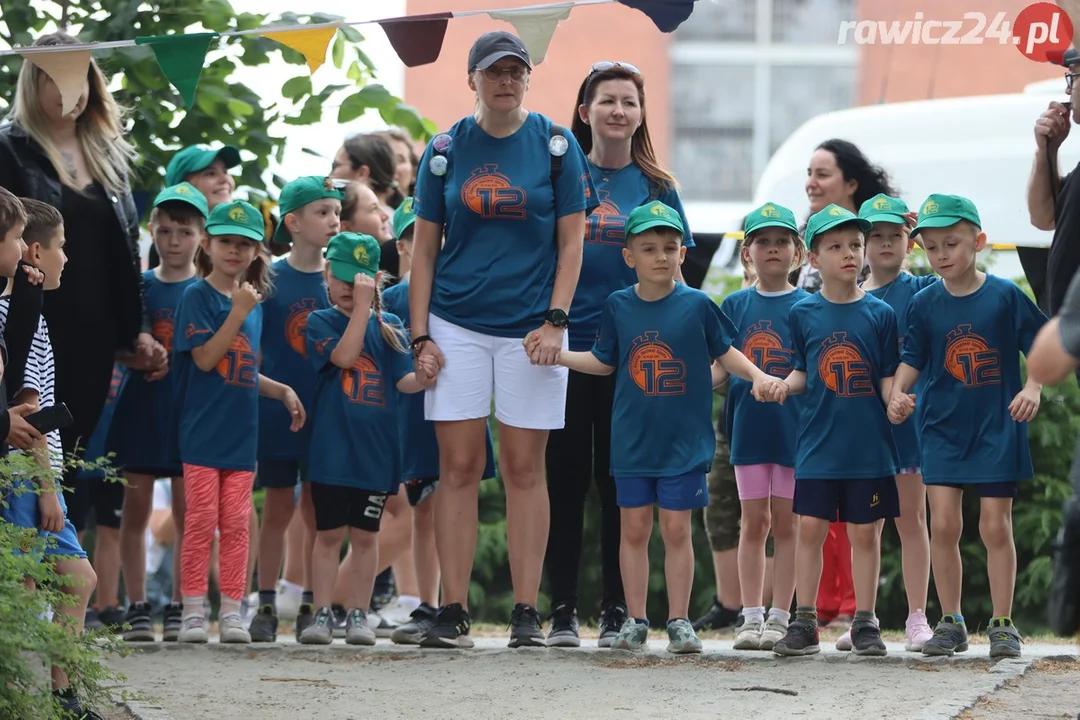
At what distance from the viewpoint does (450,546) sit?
20.9ft

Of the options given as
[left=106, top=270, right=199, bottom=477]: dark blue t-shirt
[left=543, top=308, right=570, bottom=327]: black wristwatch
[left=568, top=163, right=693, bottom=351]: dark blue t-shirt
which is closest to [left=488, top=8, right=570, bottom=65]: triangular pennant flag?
[left=568, top=163, right=693, bottom=351]: dark blue t-shirt

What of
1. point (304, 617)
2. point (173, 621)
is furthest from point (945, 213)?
point (173, 621)

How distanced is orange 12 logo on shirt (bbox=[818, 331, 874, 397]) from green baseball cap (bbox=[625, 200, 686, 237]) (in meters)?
0.72

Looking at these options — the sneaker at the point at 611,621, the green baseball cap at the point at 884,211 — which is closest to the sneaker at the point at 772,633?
the sneaker at the point at 611,621

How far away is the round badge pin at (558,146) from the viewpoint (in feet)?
20.6

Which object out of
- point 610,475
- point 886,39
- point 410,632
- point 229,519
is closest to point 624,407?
point 610,475

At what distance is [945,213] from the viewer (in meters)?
6.16

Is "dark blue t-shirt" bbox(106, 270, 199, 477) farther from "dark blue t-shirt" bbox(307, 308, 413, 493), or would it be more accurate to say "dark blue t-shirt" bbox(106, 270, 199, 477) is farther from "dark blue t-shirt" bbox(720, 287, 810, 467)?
"dark blue t-shirt" bbox(720, 287, 810, 467)

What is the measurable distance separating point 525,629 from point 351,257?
1707 millimetres

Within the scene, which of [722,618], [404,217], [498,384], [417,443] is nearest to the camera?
[498,384]

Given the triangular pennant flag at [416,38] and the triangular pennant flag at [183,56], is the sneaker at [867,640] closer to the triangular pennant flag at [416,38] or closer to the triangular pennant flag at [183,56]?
the triangular pennant flag at [416,38]

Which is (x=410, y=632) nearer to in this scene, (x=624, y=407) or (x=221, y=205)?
(x=624, y=407)

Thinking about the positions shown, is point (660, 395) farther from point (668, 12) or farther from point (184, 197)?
point (184, 197)

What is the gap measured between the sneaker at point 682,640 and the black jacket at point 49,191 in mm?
2516
